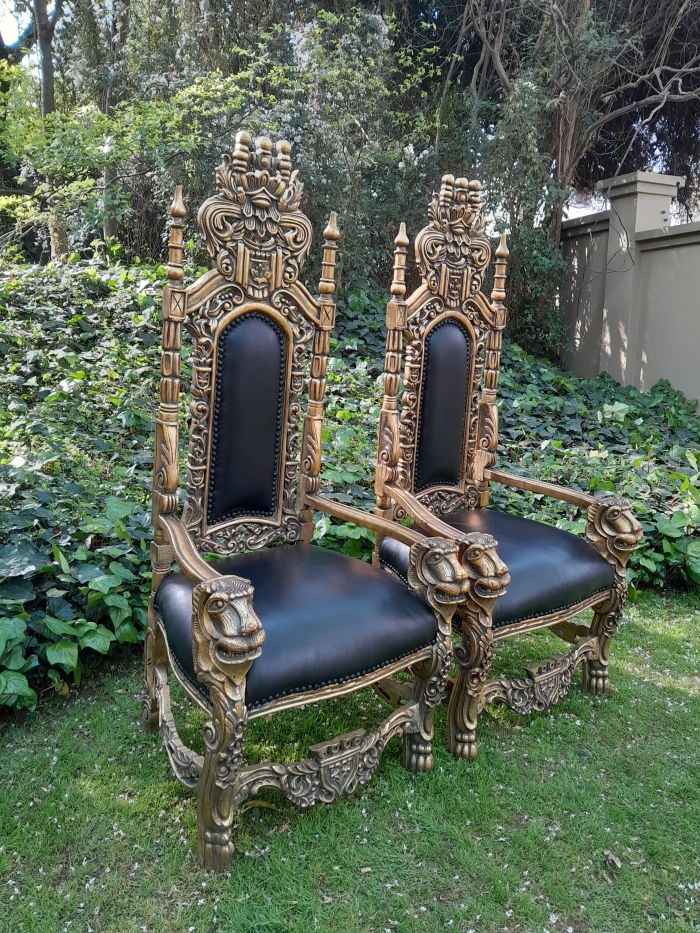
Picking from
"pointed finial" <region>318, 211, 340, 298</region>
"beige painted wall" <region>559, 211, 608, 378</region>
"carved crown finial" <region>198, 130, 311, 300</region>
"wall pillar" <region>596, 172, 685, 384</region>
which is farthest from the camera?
"beige painted wall" <region>559, 211, 608, 378</region>

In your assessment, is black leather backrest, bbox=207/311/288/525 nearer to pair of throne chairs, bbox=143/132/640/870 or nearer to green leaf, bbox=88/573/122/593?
pair of throne chairs, bbox=143/132/640/870

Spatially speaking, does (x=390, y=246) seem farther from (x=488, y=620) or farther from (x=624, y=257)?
(x=488, y=620)

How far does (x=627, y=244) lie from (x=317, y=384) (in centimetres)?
469

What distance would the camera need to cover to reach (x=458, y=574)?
176 centimetres

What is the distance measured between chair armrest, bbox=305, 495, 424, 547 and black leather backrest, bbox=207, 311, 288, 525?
0.56 feet

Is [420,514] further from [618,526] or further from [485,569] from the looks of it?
[618,526]

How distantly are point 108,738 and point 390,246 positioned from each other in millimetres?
4796

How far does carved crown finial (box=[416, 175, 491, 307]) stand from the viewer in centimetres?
225

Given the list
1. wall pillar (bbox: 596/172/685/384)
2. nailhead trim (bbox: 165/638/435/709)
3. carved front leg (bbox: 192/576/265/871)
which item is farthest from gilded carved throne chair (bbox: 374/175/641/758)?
wall pillar (bbox: 596/172/685/384)

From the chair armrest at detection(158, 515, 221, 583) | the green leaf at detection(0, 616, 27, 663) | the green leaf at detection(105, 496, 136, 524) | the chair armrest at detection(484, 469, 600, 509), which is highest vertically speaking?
the chair armrest at detection(484, 469, 600, 509)

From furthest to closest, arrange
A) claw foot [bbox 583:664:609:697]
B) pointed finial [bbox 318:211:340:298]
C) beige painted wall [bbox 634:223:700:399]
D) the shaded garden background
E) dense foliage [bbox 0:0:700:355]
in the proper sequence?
beige painted wall [bbox 634:223:700:399]
dense foliage [bbox 0:0:700:355]
the shaded garden background
claw foot [bbox 583:664:609:697]
pointed finial [bbox 318:211:340:298]

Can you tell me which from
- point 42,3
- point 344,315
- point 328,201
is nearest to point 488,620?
point 344,315

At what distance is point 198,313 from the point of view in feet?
5.89

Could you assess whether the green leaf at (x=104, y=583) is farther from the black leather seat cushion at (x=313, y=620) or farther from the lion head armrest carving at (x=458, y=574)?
the lion head armrest carving at (x=458, y=574)
